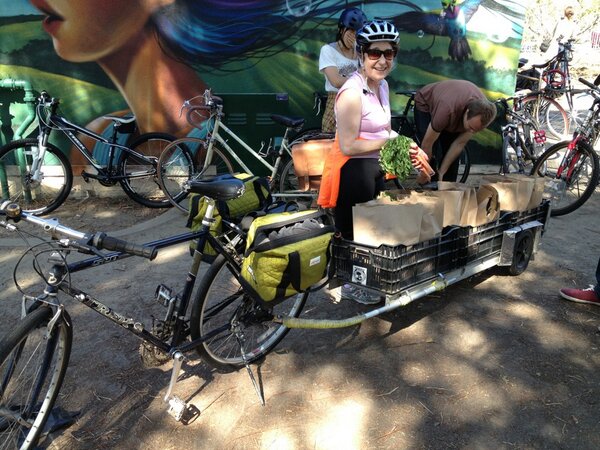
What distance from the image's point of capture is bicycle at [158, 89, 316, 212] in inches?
230

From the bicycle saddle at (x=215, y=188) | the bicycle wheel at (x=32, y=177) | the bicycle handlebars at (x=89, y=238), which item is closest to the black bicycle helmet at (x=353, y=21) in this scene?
the bicycle saddle at (x=215, y=188)

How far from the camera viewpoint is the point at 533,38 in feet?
103

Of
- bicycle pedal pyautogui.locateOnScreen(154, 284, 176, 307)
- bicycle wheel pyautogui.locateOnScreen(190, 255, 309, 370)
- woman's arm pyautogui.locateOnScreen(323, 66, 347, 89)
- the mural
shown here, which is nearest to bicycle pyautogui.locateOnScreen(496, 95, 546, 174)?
the mural

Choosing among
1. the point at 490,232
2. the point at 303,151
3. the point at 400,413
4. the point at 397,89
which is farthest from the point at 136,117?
the point at 400,413

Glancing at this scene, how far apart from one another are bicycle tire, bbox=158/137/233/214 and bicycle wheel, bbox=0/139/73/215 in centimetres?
112

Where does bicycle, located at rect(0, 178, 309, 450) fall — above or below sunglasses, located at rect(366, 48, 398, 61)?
below

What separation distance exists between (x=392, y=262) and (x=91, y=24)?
532 centimetres

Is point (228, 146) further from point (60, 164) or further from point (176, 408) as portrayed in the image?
point (176, 408)

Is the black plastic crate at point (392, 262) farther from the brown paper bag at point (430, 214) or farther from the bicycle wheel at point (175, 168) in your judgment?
the bicycle wheel at point (175, 168)

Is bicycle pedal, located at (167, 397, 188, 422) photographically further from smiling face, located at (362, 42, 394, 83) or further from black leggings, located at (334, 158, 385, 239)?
smiling face, located at (362, 42, 394, 83)

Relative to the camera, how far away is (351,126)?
9.89 ft

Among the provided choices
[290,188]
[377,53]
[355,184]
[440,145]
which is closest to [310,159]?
[290,188]

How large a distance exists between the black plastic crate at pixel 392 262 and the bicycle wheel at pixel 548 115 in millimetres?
7203

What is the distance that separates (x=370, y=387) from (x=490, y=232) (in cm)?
158
